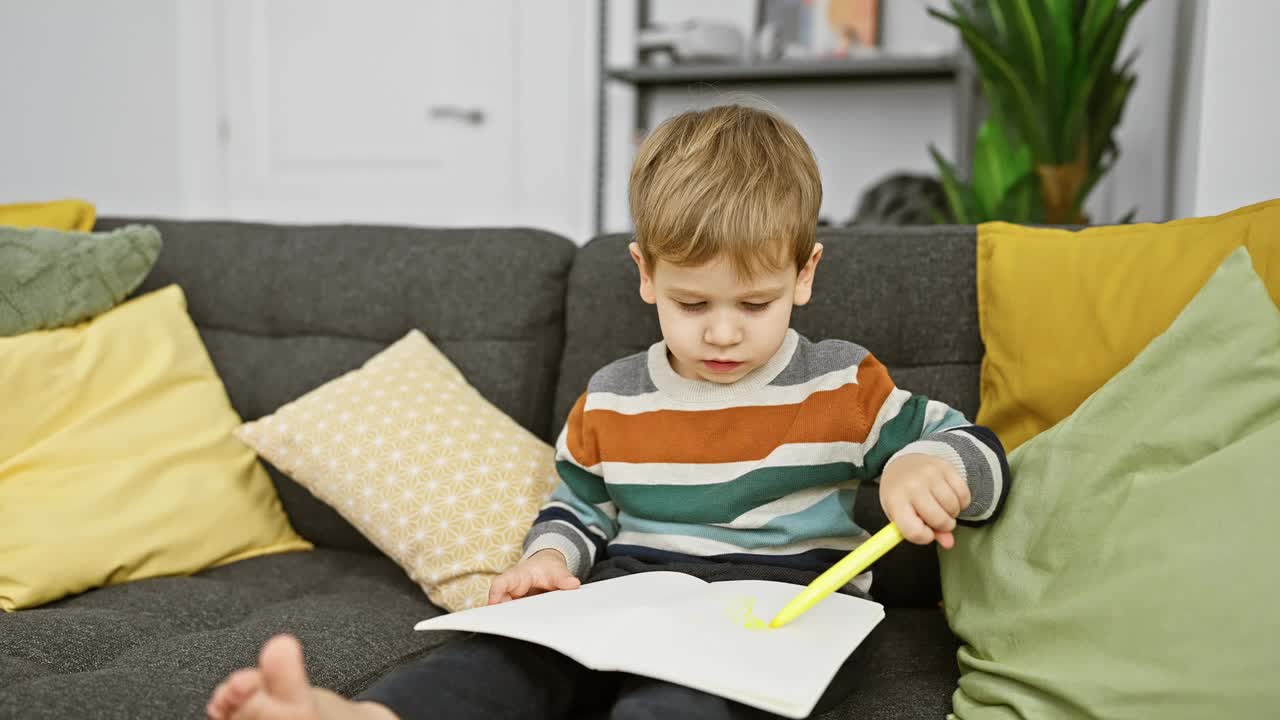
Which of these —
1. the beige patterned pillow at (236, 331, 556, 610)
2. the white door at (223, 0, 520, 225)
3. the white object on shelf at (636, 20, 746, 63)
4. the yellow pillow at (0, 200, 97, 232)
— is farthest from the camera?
the white door at (223, 0, 520, 225)

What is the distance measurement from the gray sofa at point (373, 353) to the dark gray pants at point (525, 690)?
194 millimetres

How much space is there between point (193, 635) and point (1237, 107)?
161cm

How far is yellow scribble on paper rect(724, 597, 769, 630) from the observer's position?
0.87 metres

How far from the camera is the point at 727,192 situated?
40.0 inches

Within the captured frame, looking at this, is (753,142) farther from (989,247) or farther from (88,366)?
(88,366)

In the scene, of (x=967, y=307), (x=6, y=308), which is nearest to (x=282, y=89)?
(x=6, y=308)

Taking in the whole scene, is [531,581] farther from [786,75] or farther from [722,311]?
[786,75]

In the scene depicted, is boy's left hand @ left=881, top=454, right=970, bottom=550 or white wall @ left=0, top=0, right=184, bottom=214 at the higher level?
white wall @ left=0, top=0, right=184, bottom=214

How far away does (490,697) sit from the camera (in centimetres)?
85

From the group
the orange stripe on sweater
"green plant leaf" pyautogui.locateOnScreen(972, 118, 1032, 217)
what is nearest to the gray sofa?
the orange stripe on sweater

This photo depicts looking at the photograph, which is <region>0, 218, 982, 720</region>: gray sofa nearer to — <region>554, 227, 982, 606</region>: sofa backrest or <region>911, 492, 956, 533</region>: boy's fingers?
<region>554, 227, 982, 606</region>: sofa backrest

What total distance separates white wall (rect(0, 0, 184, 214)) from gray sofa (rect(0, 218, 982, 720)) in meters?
1.73

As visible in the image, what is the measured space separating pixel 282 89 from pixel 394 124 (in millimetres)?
449

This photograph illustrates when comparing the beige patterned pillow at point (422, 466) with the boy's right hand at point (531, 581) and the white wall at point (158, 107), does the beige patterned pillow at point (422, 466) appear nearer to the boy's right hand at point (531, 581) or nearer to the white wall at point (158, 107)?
the boy's right hand at point (531, 581)
